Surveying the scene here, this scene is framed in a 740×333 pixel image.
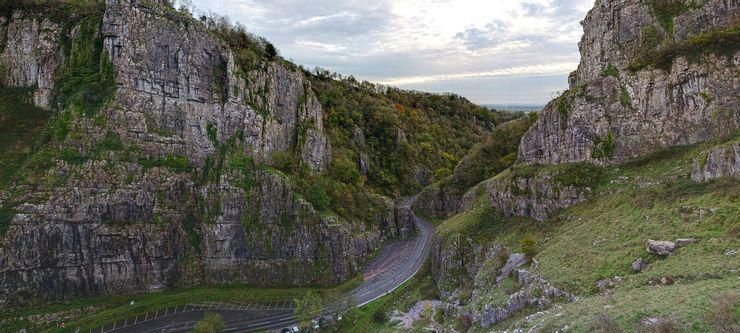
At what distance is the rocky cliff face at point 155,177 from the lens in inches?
2325

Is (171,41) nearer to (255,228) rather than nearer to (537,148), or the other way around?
(255,228)

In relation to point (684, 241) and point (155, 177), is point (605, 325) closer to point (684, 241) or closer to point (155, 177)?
point (684, 241)

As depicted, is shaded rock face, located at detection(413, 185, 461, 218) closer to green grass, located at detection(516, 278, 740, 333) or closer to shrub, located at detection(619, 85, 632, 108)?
shrub, located at detection(619, 85, 632, 108)

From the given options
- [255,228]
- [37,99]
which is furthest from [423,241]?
[37,99]

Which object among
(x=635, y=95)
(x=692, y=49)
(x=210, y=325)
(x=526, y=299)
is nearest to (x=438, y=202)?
(x=635, y=95)

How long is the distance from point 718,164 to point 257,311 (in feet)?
179

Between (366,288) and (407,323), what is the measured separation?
1842cm

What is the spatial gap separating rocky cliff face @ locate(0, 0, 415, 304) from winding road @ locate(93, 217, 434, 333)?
4.55 m

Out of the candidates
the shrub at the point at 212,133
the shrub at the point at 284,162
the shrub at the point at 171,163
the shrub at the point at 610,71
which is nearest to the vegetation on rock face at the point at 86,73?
the shrub at the point at 171,163

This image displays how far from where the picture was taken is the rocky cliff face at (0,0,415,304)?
59.1 meters

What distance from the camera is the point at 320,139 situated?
84.4 metres

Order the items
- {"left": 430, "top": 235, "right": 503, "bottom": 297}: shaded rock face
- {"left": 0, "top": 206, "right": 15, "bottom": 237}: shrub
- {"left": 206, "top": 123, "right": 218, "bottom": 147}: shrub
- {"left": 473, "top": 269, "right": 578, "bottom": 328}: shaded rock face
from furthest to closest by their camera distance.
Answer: {"left": 206, "top": 123, "right": 218, "bottom": 147}: shrub, {"left": 0, "top": 206, "right": 15, "bottom": 237}: shrub, {"left": 430, "top": 235, "right": 503, "bottom": 297}: shaded rock face, {"left": 473, "top": 269, "right": 578, "bottom": 328}: shaded rock face

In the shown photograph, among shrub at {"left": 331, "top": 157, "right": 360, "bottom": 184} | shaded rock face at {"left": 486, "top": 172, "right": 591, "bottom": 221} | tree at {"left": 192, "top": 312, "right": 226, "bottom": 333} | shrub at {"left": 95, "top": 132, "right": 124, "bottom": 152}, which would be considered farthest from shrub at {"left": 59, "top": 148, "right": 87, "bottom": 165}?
shaded rock face at {"left": 486, "top": 172, "right": 591, "bottom": 221}

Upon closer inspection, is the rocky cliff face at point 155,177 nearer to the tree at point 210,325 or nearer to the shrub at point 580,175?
the tree at point 210,325
